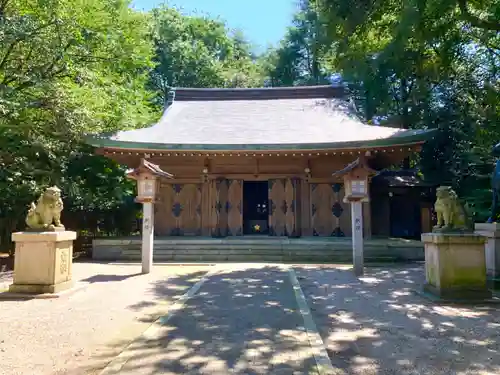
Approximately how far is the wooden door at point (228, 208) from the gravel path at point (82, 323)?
15.6 feet

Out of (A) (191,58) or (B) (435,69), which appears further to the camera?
(A) (191,58)

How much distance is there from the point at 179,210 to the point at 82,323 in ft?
27.0

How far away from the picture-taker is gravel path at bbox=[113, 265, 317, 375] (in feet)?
10.7

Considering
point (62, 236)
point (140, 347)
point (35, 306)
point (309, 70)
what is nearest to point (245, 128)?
point (62, 236)

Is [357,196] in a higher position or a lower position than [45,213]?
higher

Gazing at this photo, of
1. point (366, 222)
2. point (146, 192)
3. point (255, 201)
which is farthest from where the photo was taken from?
point (255, 201)

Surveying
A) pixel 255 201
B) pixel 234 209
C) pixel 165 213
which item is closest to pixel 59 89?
pixel 165 213

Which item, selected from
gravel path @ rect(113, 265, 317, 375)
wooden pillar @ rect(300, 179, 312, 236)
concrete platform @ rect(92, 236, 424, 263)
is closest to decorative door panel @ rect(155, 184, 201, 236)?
concrete platform @ rect(92, 236, 424, 263)

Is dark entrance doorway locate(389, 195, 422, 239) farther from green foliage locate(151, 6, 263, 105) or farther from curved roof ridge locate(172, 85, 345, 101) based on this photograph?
green foliage locate(151, 6, 263, 105)

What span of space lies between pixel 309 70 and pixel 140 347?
2787 centimetres

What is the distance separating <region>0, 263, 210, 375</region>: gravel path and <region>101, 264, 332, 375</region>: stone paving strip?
0.33 metres

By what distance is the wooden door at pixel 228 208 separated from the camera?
12.7 meters

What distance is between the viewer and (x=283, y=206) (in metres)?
12.8

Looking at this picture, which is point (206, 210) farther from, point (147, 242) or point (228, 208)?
point (147, 242)
